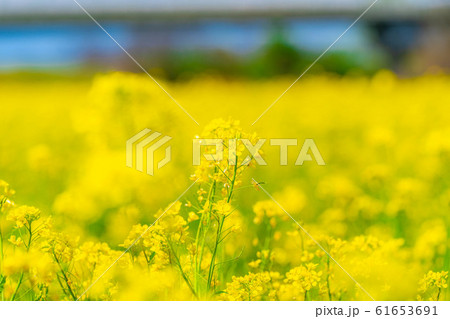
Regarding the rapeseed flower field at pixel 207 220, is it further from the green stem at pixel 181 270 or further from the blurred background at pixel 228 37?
the blurred background at pixel 228 37

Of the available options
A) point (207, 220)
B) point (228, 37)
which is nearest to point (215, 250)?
point (207, 220)

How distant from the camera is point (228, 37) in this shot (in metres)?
1.96

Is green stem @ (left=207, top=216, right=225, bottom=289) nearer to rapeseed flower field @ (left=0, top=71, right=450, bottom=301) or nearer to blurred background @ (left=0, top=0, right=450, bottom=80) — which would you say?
rapeseed flower field @ (left=0, top=71, right=450, bottom=301)

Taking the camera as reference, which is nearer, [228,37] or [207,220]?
[207,220]

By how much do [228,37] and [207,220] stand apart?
1.22 metres

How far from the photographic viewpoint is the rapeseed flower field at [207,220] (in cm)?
89

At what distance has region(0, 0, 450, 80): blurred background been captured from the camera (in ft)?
4.72

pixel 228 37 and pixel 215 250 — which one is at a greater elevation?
pixel 228 37

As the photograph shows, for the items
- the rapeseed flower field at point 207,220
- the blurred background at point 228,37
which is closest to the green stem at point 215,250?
the rapeseed flower field at point 207,220

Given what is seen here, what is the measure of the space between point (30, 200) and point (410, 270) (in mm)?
834

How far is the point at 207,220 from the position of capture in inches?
33.9

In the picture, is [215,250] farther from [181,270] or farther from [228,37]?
[228,37]

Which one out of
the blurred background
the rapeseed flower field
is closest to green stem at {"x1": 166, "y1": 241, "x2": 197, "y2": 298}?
the rapeseed flower field
